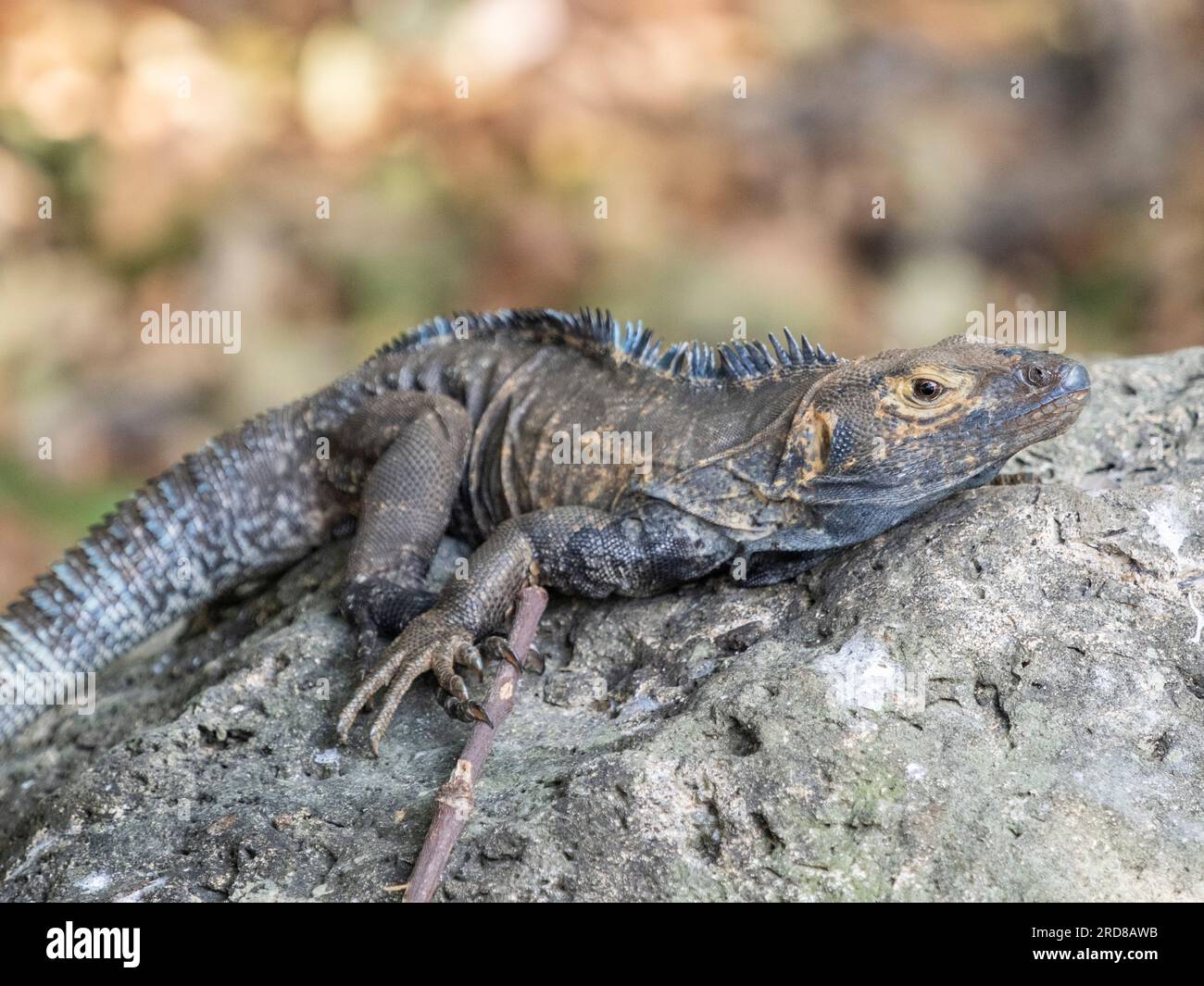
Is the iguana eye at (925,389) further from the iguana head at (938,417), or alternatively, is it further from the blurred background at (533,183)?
the blurred background at (533,183)

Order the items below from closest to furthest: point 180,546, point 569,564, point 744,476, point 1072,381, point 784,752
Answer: point 784,752, point 1072,381, point 744,476, point 569,564, point 180,546

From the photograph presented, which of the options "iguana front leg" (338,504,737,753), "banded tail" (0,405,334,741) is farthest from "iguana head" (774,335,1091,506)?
"banded tail" (0,405,334,741)

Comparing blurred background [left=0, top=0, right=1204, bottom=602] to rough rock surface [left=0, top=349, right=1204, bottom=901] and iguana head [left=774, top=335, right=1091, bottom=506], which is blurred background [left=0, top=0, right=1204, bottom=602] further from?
iguana head [left=774, top=335, right=1091, bottom=506]

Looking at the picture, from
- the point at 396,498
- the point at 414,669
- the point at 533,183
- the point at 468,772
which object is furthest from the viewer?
the point at 533,183

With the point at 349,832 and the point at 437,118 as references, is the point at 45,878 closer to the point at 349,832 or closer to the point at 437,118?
the point at 349,832

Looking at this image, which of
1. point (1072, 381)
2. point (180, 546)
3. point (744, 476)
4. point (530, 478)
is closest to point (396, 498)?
point (530, 478)

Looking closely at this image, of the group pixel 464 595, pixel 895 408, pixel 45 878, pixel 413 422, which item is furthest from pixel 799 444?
pixel 45 878

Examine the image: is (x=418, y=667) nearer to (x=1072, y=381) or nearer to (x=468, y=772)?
(x=468, y=772)
